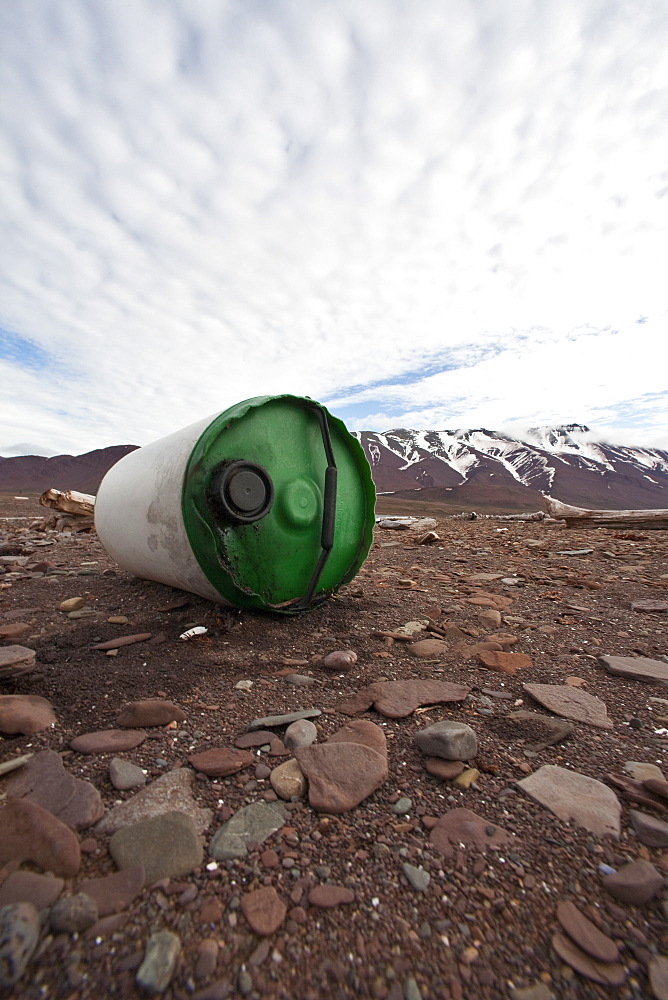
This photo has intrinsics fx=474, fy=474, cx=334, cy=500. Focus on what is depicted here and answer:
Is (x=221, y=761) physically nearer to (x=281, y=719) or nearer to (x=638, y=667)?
(x=281, y=719)

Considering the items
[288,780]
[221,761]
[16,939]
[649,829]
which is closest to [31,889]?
[16,939]

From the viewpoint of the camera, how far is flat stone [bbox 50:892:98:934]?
44.5 inches

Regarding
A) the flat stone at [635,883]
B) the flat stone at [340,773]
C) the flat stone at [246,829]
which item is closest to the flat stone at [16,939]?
the flat stone at [246,829]

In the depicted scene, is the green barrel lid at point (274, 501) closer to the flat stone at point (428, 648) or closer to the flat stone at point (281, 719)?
the flat stone at point (428, 648)

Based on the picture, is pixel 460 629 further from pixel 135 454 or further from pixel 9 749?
pixel 135 454

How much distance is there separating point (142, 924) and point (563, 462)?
143 meters

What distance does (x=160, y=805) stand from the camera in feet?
5.22

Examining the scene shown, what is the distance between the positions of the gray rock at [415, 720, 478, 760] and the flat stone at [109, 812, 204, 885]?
0.90m

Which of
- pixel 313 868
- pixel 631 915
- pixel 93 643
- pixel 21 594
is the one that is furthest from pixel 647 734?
pixel 21 594

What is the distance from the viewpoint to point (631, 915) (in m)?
1.20

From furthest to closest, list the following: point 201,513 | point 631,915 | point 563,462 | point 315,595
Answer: point 563,462
point 315,595
point 201,513
point 631,915

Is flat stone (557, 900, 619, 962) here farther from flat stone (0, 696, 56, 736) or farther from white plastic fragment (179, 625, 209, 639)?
white plastic fragment (179, 625, 209, 639)

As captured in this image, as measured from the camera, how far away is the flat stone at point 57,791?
1521mm

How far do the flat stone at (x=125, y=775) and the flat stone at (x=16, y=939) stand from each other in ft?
1.70
